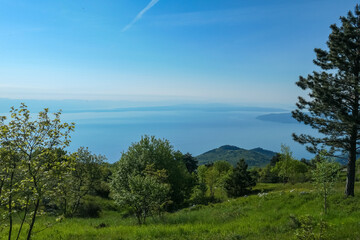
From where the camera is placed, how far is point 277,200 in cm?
2217

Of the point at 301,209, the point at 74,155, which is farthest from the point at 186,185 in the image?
the point at 74,155

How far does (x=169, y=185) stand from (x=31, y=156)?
15802 mm

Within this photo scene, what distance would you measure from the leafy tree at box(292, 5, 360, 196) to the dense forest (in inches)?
3.1

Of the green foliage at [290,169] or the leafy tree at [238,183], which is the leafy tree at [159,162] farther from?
the green foliage at [290,169]

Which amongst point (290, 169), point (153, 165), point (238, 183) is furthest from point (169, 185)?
point (290, 169)

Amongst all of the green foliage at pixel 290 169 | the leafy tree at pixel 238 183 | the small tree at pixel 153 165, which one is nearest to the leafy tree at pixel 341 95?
the small tree at pixel 153 165

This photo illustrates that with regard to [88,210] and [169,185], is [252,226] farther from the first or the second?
[88,210]

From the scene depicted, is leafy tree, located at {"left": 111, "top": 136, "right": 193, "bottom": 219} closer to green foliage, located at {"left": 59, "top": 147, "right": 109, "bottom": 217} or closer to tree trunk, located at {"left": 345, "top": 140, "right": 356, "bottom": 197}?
green foliage, located at {"left": 59, "top": 147, "right": 109, "bottom": 217}

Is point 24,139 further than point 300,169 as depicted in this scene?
No

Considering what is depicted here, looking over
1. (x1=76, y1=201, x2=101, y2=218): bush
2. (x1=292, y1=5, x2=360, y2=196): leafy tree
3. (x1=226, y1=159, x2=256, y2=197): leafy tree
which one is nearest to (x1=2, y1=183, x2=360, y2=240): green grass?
(x1=292, y1=5, x2=360, y2=196): leafy tree

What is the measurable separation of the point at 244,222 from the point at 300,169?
5961 cm

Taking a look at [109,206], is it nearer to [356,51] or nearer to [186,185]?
[186,185]

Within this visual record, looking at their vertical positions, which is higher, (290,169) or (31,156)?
(31,156)

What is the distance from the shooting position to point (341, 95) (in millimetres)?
20906
